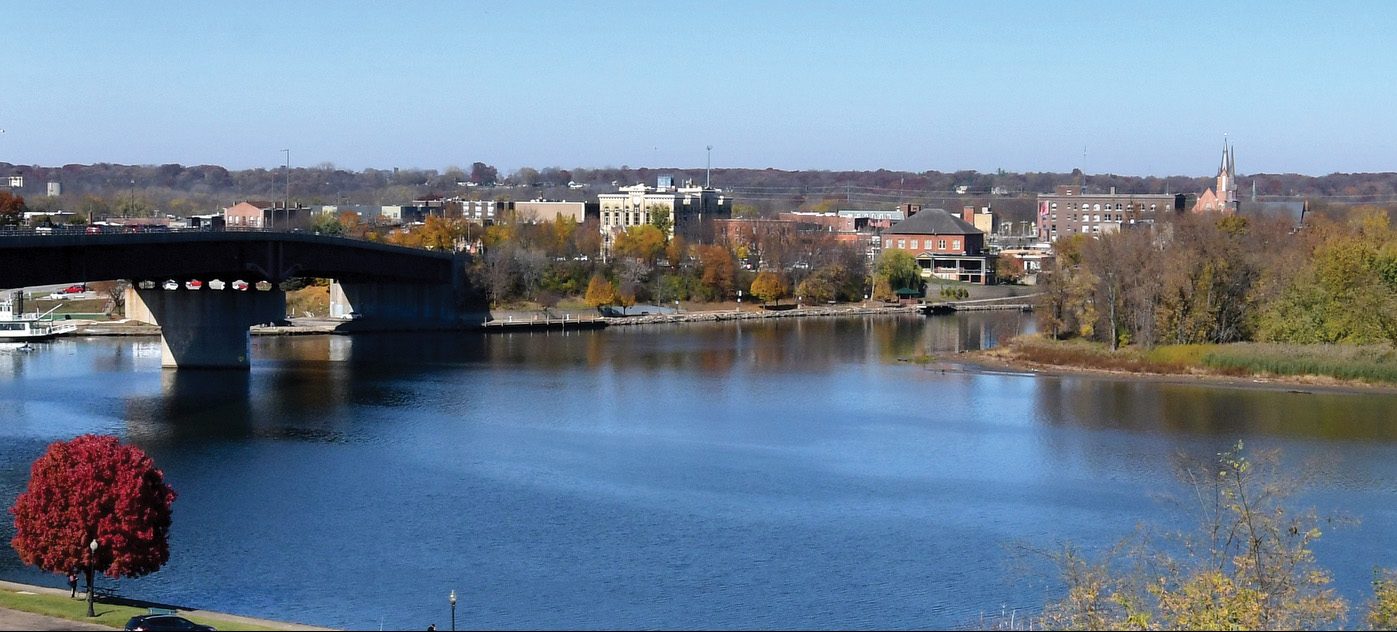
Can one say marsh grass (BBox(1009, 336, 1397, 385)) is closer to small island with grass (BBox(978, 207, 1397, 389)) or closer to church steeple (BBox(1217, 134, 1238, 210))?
small island with grass (BBox(978, 207, 1397, 389))

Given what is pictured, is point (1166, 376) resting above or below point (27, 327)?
below

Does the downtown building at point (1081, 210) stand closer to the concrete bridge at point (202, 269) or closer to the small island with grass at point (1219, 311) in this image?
the small island with grass at point (1219, 311)

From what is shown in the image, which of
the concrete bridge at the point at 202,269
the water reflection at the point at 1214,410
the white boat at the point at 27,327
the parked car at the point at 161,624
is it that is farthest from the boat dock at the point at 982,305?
the parked car at the point at 161,624

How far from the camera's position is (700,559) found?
69.2ft

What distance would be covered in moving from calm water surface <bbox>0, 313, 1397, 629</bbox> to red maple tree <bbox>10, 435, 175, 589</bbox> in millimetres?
751

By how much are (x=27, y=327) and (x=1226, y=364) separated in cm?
3646

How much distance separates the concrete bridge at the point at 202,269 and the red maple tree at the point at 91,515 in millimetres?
15786

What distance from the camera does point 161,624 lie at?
15.7 m

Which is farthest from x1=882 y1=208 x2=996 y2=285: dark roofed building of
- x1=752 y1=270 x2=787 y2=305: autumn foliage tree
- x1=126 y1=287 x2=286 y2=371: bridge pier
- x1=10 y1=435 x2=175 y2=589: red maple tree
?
x1=10 y1=435 x2=175 y2=589: red maple tree

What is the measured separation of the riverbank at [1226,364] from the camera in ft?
132

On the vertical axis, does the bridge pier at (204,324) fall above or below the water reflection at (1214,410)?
above

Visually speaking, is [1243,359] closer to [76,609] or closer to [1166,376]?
[1166,376]

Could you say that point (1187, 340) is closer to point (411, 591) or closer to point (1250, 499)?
point (1250, 499)

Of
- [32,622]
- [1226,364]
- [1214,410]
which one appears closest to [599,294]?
[1226,364]
